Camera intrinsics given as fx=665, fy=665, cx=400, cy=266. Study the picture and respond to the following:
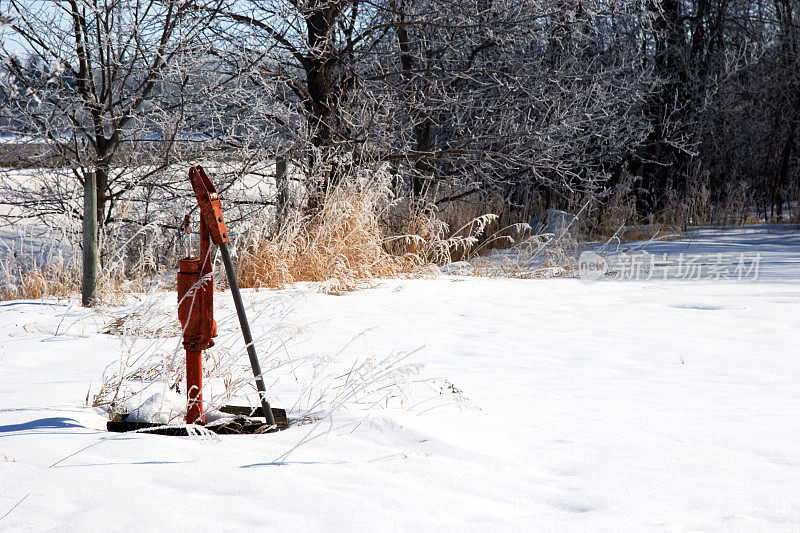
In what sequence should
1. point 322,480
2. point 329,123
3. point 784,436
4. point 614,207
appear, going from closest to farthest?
point 322,480 → point 784,436 → point 329,123 → point 614,207

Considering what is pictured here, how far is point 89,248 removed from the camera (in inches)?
181

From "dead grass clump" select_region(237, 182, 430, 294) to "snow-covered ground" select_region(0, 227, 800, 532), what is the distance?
1.38 meters

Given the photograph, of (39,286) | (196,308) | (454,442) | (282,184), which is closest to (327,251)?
(282,184)

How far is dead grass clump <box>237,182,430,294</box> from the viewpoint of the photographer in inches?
219

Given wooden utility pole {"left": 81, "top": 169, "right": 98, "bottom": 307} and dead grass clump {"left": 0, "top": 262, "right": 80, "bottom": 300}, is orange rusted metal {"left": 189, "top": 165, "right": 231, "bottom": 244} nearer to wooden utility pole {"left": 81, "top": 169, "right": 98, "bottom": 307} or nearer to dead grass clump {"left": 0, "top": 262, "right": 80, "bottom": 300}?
wooden utility pole {"left": 81, "top": 169, "right": 98, "bottom": 307}

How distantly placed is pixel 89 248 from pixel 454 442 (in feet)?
11.4

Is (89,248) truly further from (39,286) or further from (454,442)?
(454,442)

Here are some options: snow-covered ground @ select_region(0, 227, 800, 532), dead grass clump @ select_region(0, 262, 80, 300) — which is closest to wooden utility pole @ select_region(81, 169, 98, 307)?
snow-covered ground @ select_region(0, 227, 800, 532)

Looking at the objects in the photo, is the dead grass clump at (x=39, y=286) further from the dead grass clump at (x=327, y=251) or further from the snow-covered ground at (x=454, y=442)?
the dead grass clump at (x=327, y=251)

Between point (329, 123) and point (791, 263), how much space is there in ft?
17.4

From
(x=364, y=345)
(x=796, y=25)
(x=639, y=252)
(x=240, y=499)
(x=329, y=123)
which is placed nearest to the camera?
(x=240, y=499)

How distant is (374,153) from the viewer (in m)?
7.54

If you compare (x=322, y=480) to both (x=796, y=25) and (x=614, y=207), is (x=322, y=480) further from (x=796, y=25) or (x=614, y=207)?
(x=796, y=25)

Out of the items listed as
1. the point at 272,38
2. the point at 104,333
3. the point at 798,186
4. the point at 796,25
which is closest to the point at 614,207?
the point at 798,186
